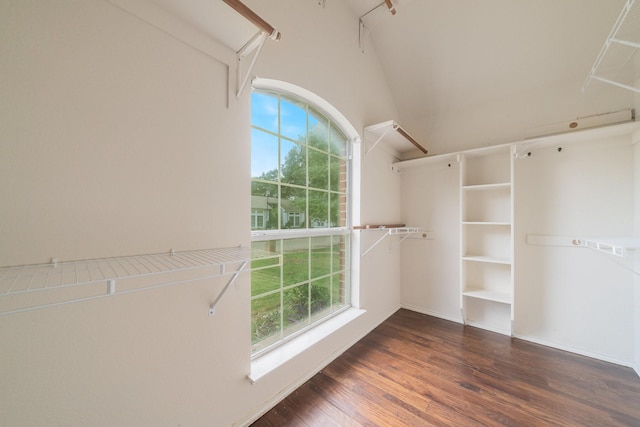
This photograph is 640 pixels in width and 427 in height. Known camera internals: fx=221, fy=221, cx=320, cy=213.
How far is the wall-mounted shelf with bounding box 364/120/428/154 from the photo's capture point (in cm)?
221

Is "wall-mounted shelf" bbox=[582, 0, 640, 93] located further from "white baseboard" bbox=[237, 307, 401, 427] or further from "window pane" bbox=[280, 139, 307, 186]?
"white baseboard" bbox=[237, 307, 401, 427]

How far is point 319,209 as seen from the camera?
79.7 inches

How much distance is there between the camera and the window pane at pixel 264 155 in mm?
1526

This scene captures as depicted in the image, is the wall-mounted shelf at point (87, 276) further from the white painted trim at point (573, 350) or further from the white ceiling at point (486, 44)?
the white painted trim at point (573, 350)

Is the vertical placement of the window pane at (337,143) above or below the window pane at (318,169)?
above

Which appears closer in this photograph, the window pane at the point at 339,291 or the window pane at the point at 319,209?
the window pane at the point at 319,209

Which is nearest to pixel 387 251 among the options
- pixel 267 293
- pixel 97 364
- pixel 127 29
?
pixel 267 293

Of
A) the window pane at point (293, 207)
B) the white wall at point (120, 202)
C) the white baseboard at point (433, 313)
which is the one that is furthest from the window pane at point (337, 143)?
the white baseboard at point (433, 313)

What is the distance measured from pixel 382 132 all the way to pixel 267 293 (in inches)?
77.9

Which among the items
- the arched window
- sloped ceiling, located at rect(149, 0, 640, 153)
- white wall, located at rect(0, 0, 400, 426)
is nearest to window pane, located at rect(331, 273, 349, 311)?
the arched window

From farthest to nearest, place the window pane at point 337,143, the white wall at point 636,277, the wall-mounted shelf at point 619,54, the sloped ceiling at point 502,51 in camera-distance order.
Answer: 1. the window pane at point 337,143
2. the sloped ceiling at point 502,51
3. the white wall at point 636,277
4. the wall-mounted shelf at point 619,54

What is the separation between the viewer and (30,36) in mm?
750

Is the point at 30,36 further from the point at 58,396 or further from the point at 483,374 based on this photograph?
the point at 483,374

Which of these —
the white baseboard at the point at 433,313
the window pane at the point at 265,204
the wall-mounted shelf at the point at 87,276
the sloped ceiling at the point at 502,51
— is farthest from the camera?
the white baseboard at the point at 433,313
